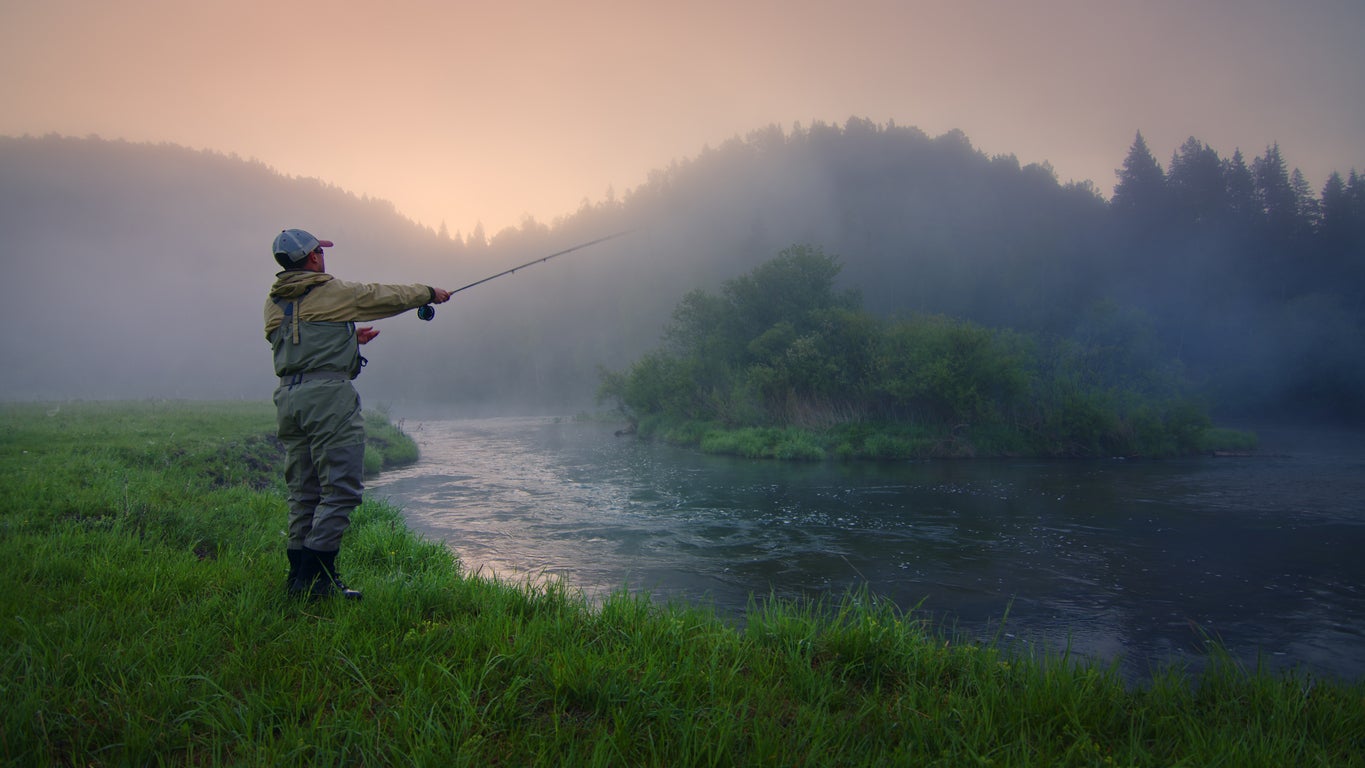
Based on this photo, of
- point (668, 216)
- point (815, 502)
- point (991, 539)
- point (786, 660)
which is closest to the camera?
point (786, 660)

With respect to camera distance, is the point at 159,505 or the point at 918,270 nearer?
the point at 159,505

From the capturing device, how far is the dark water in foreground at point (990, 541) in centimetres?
792

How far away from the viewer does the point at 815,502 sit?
1661cm

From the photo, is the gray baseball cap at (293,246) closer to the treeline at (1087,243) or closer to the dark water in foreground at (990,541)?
the dark water in foreground at (990,541)

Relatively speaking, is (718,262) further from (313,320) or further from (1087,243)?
(313,320)

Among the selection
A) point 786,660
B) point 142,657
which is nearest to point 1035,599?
point 786,660

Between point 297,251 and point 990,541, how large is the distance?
12.3 meters

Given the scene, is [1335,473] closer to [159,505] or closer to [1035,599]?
[1035,599]

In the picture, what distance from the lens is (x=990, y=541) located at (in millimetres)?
12273

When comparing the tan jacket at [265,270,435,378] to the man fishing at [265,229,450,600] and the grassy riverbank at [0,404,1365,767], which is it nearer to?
the man fishing at [265,229,450,600]

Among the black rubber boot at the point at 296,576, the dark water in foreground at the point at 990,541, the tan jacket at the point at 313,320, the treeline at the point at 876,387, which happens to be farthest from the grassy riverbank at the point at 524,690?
the treeline at the point at 876,387

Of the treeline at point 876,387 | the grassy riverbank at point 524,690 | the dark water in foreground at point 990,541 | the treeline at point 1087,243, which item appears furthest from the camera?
the treeline at point 1087,243

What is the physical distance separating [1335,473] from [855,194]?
78.7 metres

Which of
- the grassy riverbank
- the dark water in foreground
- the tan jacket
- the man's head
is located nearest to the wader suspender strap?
the tan jacket
